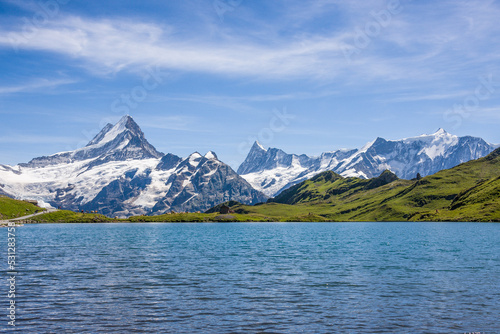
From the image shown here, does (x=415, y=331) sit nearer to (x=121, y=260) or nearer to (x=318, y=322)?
(x=318, y=322)

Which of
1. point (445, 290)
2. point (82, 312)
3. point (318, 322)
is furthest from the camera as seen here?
point (445, 290)

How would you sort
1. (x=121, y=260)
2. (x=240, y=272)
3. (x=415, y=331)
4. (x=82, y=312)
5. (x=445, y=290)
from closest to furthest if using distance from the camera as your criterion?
(x=415, y=331) < (x=82, y=312) < (x=445, y=290) < (x=240, y=272) < (x=121, y=260)

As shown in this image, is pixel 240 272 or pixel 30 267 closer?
pixel 240 272

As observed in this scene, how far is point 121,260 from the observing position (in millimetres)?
84500

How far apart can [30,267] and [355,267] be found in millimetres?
54289

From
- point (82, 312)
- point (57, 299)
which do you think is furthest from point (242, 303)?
point (57, 299)

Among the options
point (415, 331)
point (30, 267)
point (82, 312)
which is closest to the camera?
point (415, 331)

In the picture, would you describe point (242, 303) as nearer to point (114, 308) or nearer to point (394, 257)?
point (114, 308)

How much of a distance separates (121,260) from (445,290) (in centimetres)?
5874

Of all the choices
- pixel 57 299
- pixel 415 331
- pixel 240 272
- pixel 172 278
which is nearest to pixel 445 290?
pixel 415 331

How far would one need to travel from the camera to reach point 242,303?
147 feet

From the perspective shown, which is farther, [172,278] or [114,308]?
[172,278]

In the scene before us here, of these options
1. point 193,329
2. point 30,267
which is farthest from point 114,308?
point 30,267

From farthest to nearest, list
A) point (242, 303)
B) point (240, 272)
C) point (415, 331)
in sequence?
point (240, 272) < point (242, 303) < point (415, 331)
